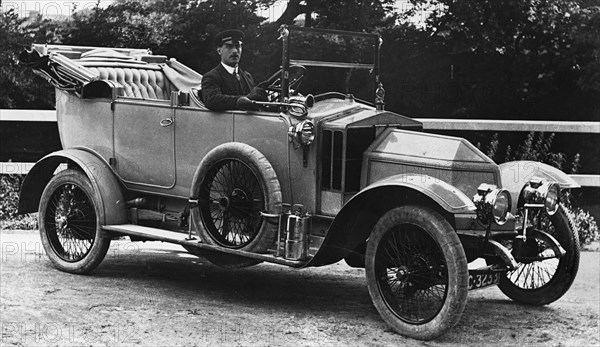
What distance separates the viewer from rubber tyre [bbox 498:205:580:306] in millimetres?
7254

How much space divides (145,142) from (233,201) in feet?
3.86

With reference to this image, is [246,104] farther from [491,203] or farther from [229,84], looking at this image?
[491,203]

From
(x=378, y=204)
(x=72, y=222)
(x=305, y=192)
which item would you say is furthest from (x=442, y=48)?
(x=378, y=204)

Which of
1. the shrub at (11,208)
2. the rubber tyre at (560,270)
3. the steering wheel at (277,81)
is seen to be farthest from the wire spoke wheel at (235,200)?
the shrub at (11,208)

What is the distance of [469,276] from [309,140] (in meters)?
1.50

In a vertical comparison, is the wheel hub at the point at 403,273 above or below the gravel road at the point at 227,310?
above

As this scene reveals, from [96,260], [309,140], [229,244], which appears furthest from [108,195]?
[309,140]

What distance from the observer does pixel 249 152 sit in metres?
7.09

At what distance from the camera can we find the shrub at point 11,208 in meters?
11.3

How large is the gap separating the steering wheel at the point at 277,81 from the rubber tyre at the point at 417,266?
1.61 meters

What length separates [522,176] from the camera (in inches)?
284

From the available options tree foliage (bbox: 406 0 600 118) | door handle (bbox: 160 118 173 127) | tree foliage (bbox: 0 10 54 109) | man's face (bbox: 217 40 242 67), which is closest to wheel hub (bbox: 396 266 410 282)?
door handle (bbox: 160 118 173 127)

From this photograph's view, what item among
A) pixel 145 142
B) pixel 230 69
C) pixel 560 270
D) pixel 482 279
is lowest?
pixel 560 270

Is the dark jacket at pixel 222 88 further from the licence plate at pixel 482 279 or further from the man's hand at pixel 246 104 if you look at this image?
the licence plate at pixel 482 279
